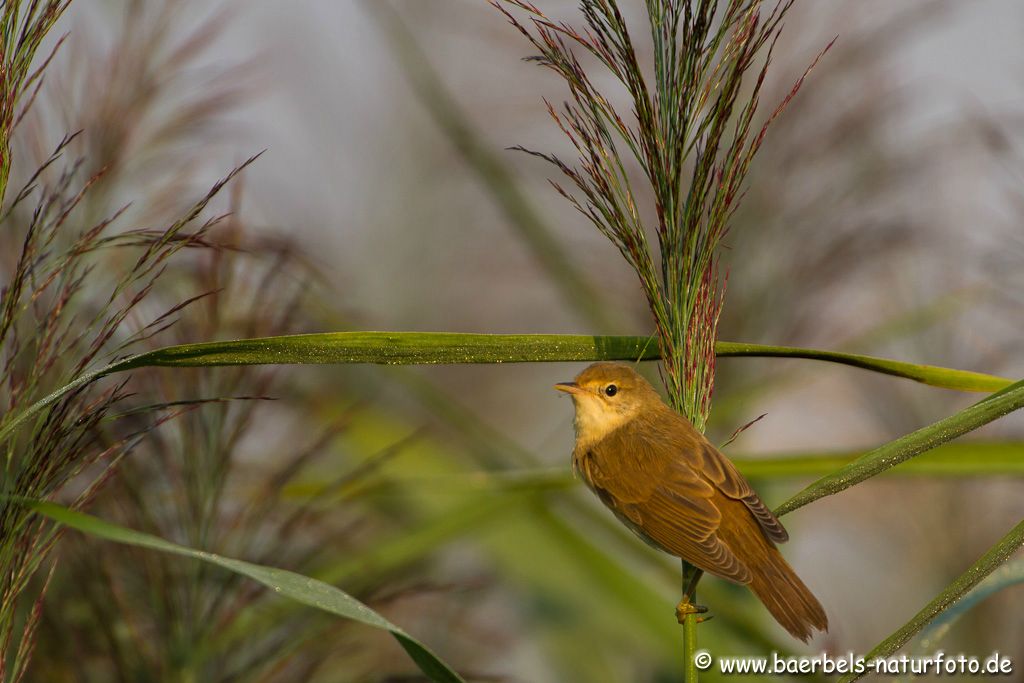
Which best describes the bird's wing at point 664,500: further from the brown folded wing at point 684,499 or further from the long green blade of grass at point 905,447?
the long green blade of grass at point 905,447

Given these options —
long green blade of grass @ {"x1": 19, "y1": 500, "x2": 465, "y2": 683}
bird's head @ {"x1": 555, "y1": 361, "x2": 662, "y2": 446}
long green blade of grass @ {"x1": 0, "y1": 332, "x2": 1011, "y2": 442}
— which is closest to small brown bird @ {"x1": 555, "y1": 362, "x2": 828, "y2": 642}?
bird's head @ {"x1": 555, "y1": 361, "x2": 662, "y2": 446}

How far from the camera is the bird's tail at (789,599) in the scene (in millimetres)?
1560

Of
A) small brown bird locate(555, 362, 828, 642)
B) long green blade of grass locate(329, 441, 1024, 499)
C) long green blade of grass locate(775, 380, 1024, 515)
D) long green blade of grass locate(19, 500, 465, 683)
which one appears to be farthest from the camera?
small brown bird locate(555, 362, 828, 642)

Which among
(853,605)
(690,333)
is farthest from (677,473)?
(853,605)

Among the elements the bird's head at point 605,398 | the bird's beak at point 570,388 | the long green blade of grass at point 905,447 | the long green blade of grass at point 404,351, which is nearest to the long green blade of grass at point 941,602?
the long green blade of grass at point 905,447

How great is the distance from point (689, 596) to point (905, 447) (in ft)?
0.96

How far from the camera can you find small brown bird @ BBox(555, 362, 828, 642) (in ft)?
5.17

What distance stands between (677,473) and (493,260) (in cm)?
321

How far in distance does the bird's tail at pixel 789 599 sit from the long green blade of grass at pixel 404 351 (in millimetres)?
449

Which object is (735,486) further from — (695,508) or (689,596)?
(689,596)

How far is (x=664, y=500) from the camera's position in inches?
67.4

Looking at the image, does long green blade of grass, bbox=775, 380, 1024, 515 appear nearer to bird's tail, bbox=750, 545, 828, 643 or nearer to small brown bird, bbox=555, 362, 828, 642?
small brown bird, bbox=555, 362, 828, 642

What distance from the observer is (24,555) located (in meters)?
1.15

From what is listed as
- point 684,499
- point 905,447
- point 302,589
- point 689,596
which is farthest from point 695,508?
point 302,589
